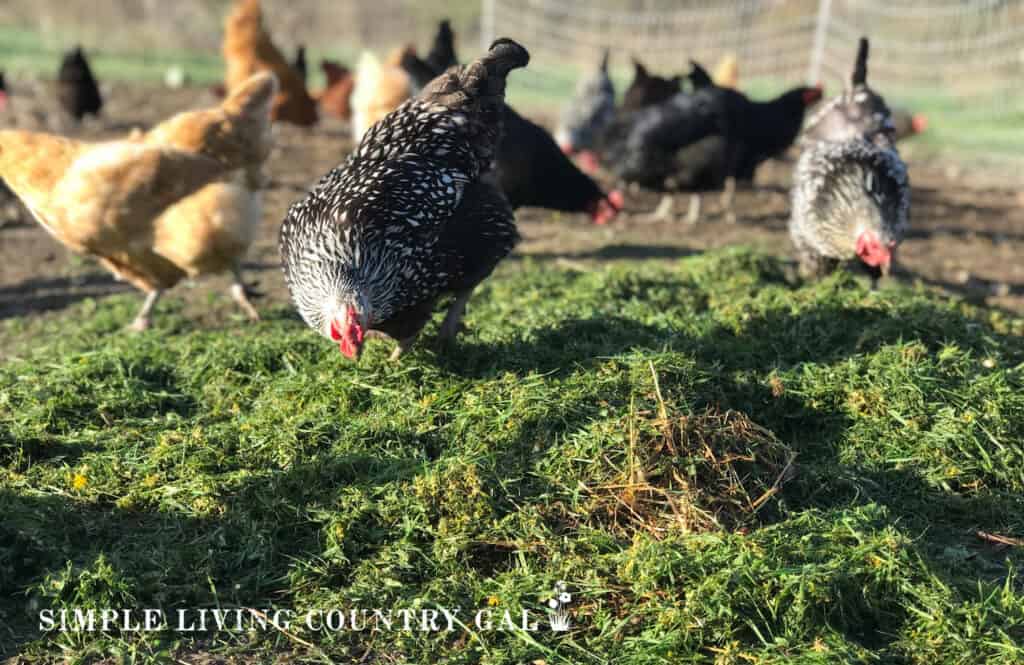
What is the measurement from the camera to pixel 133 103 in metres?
11.0

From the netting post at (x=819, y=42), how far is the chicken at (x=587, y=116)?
3700 mm

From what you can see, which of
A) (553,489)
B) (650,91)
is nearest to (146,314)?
(553,489)

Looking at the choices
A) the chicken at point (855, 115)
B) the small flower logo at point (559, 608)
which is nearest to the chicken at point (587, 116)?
the chicken at point (855, 115)

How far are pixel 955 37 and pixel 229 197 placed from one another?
11482 mm

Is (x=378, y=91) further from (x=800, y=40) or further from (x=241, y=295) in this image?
(x=800, y=40)

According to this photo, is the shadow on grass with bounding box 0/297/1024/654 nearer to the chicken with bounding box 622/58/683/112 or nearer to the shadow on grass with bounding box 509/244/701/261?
the shadow on grass with bounding box 509/244/701/261

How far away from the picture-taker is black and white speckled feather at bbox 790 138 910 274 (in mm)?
4734

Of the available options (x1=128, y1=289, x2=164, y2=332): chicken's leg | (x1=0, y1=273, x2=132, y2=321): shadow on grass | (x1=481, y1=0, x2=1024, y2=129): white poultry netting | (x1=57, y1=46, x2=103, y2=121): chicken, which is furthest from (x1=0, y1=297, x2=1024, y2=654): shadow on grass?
(x1=481, y1=0, x2=1024, y2=129): white poultry netting

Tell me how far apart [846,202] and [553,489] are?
9.47 ft

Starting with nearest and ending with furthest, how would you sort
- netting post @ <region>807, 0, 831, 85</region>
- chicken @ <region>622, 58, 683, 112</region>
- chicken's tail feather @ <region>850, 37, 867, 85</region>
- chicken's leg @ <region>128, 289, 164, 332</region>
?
chicken's leg @ <region>128, 289, 164, 332</region>, chicken's tail feather @ <region>850, 37, 867, 85</region>, chicken @ <region>622, 58, 683, 112</region>, netting post @ <region>807, 0, 831, 85</region>

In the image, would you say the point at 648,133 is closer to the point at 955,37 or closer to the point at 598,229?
the point at 598,229

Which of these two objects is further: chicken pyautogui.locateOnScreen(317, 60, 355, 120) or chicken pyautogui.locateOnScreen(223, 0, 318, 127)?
chicken pyautogui.locateOnScreen(317, 60, 355, 120)

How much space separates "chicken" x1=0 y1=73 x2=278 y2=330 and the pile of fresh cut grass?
0.72m

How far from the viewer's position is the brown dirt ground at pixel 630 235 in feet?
18.3
